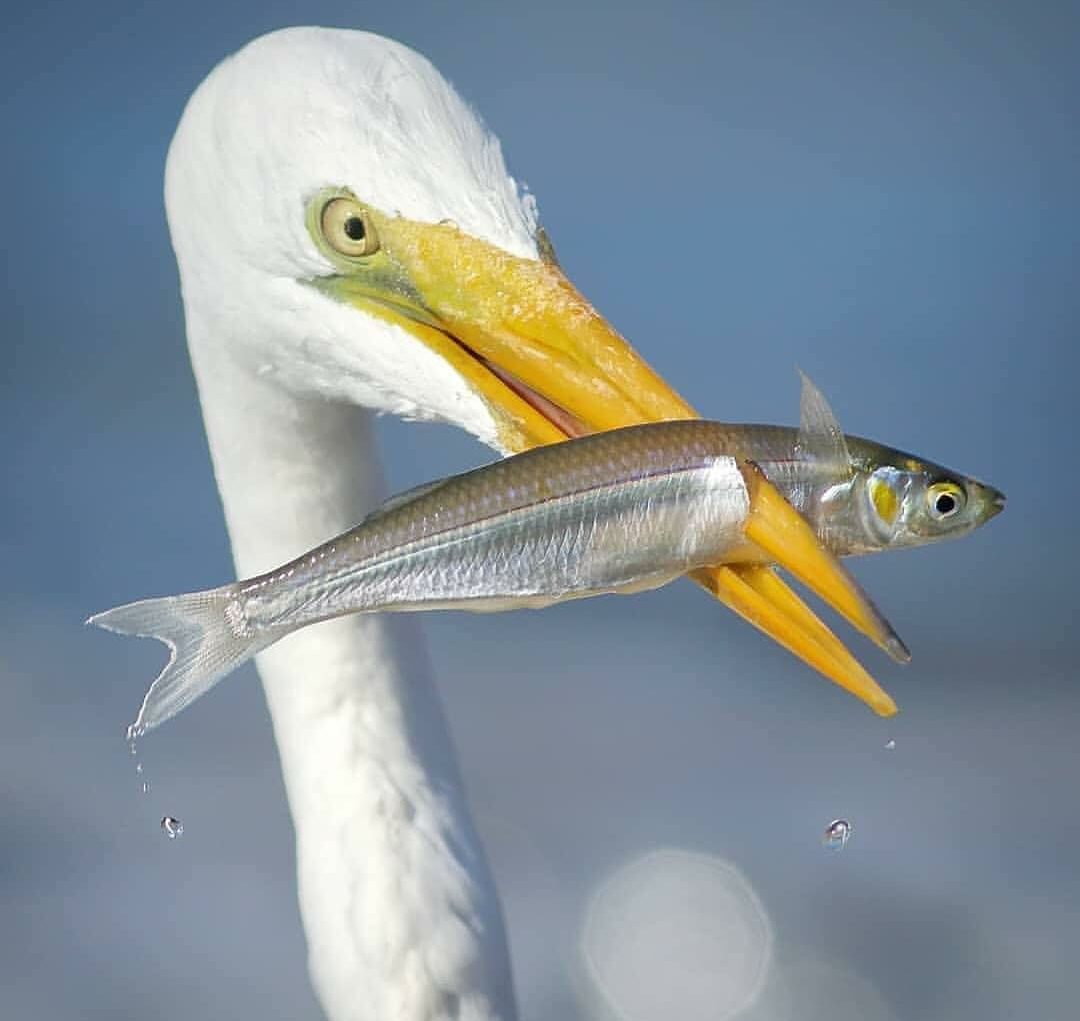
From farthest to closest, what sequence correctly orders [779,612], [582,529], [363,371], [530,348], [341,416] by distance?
[341,416] → [363,371] → [530,348] → [779,612] → [582,529]

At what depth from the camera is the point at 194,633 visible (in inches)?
52.5

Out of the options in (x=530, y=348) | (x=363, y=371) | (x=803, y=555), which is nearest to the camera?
(x=803, y=555)

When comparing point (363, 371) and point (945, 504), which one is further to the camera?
point (363, 371)

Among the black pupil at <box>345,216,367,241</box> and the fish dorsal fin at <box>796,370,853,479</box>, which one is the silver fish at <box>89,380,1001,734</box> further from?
the black pupil at <box>345,216,367,241</box>

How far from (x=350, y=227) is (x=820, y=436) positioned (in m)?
0.67

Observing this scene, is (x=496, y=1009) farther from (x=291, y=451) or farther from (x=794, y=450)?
(x=794, y=450)

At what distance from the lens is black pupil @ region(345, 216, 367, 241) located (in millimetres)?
1760

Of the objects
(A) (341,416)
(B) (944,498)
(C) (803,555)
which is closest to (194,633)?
(C) (803,555)

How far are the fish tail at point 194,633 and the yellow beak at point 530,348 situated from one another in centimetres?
44

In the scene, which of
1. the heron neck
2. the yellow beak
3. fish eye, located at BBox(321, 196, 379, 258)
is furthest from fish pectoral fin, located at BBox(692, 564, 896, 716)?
the heron neck

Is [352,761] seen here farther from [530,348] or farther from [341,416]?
[530,348]

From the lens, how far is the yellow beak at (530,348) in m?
1.54

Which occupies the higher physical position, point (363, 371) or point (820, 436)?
point (363, 371)

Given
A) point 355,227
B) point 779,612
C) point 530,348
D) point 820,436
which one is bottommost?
point 779,612
